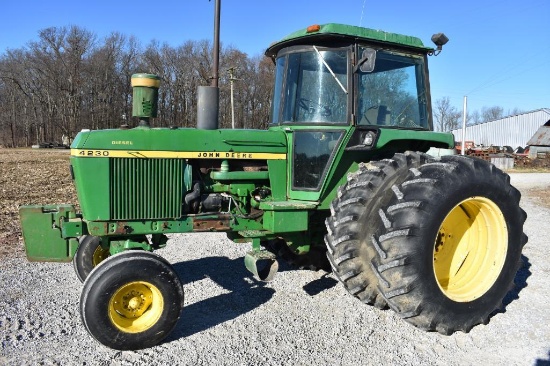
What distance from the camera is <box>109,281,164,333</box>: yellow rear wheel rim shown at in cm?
392

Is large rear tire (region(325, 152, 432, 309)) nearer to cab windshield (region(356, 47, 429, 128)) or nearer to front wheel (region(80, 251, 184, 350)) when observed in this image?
cab windshield (region(356, 47, 429, 128))

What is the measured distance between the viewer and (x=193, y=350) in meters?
3.83

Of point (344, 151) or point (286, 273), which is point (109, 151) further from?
point (286, 273)

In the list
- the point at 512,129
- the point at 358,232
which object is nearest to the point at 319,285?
the point at 358,232

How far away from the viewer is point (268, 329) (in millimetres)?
4242

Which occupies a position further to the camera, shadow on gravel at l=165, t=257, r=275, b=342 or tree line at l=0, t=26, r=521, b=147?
tree line at l=0, t=26, r=521, b=147

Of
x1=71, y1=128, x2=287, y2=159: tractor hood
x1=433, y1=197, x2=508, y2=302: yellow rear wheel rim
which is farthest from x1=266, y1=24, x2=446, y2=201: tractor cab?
x1=433, y1=197, x2=508, y2=302: yellow rear wheel rim

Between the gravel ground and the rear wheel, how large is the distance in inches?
9.3

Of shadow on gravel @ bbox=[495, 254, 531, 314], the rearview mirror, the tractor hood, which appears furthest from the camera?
shadow on gravel @ bbox=[495, 254, 531, 314]

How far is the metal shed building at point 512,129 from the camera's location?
49.0 m

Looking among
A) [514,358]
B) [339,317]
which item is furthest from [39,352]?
[514,358]

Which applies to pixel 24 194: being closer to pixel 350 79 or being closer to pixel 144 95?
pixel 144 95

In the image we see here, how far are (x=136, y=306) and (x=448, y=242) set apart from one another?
299cm

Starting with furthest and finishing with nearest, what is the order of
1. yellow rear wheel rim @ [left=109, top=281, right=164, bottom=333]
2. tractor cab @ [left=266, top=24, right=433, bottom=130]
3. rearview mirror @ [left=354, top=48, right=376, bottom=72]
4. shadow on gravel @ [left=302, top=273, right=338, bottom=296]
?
shadow on gravel @ [left=302, top=273, right=338, bottom=296]
tractor cab @ [left=266, top=24, right=433, bottom=130]
rearview mirror @ [left=354, top=48, right=376, bottom=72]
yellow rear wheel rim @ [left=109, top=281, right=164, bottom=333]
